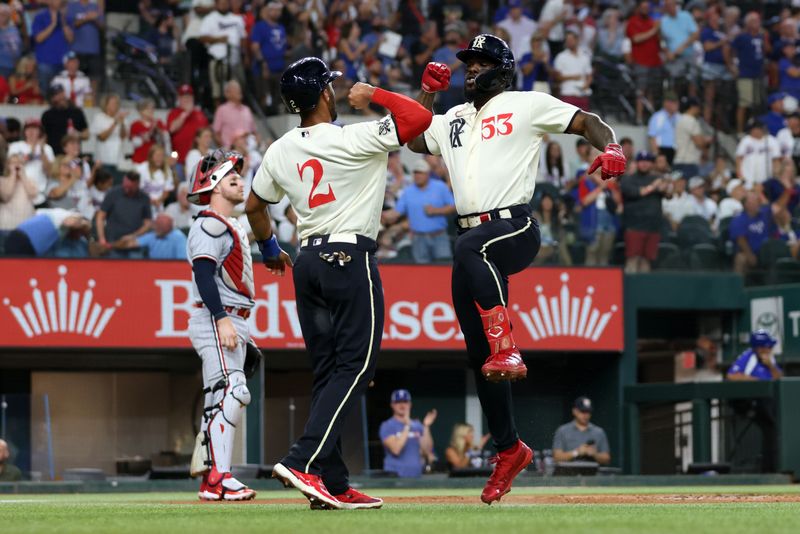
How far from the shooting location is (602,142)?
25.7 feet

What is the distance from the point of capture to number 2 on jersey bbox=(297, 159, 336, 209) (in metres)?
7.83

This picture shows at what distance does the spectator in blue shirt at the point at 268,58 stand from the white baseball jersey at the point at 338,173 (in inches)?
490

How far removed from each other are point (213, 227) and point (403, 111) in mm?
2453

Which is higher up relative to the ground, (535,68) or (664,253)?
(535,68)

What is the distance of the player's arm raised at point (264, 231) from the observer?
825cm

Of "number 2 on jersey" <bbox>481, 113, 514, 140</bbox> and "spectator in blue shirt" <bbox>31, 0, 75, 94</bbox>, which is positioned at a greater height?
"spectator in blue shirt" <bbox>31, 0, 75, 94</bbox>

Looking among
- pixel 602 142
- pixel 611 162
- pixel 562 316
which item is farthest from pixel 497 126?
pixel 562 316

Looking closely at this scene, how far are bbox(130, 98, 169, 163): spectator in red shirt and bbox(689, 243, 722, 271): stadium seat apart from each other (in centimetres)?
672

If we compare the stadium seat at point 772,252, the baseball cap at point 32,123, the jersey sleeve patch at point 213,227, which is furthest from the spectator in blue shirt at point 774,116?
the jersey sleeve patch at point 213,227

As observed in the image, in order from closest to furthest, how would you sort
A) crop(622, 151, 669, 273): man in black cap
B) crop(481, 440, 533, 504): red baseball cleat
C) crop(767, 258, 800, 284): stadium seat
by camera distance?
crop(481, 440, 533, 504): red baseball cleat, crop(622, 151, 669, 273): man in black cap, crop(767, 258, 800, 284): stadium seat

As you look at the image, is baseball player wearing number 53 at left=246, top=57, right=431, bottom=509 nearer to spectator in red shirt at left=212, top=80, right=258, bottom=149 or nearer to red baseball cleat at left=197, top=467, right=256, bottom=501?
red baseball cleat at left=197, top=467, right=256, bottom=501

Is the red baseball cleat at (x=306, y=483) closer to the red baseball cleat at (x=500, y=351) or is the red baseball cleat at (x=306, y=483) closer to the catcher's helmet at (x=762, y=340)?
the red baseball cleat at (x=500, y=351)

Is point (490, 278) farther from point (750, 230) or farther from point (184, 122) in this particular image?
point (750, 230)

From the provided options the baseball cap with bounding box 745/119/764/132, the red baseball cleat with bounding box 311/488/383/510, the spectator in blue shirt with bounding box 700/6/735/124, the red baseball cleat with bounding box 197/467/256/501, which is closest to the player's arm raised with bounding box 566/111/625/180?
the red baseball cleat with bounding box 311/488/383/510
